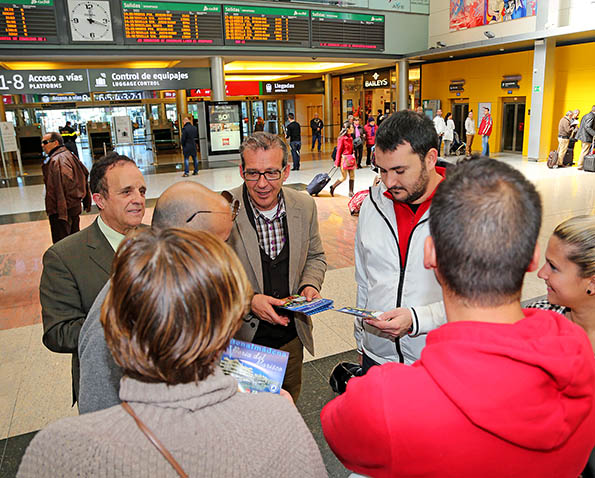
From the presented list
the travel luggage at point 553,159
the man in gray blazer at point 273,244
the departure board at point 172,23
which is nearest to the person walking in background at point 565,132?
the travel luggage at point 553,159

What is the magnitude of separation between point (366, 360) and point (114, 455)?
1621mm

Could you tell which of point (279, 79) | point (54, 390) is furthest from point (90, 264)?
point (279, 79)

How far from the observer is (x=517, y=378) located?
2.83ft

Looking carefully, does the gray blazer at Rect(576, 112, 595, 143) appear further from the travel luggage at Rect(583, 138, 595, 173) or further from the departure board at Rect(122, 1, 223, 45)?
the departure board at Rect(122, 1, 223, 45)

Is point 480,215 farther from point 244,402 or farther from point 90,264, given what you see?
point 90,264

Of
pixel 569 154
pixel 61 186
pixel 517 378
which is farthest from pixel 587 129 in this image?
pixel 517 378

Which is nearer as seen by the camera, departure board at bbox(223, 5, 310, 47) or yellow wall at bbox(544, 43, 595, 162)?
departure board at bbox(223, 5, 310, 47)

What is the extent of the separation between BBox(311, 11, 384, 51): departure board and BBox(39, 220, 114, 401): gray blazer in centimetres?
1579

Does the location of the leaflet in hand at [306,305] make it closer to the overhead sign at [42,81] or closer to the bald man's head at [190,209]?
the bald man's head at [190,209]

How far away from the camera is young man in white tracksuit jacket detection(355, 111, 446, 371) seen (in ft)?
6.54

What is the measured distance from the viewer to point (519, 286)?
96 cm

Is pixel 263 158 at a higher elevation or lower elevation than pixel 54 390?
higher

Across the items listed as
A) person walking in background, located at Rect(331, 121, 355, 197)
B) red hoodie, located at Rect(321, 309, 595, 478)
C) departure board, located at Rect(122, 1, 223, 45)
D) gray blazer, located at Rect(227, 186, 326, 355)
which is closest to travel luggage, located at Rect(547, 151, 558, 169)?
person walking in background, located at Rect(331, 121, 355, 197)

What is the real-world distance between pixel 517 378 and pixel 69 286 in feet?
5.71
